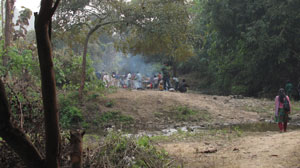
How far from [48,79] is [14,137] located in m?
0.46

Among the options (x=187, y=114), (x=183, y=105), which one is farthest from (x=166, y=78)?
(x=187, y=114)

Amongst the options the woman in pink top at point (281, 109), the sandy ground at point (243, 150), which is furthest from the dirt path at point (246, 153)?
the woman in pink top at point (281, 109)

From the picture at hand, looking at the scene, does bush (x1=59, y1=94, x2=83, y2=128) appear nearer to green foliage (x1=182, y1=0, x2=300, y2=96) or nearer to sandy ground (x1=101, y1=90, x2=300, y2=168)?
sandy ground (x1=101, y1=90, x2=300, y2=168)

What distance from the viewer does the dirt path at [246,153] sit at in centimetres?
562

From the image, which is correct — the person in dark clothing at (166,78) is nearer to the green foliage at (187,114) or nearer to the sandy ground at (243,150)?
the green foliage at (187,114)

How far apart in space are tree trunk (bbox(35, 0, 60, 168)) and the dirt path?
143 inches

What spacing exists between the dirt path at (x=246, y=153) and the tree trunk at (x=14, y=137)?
12.1 feet

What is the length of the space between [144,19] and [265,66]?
10654mm

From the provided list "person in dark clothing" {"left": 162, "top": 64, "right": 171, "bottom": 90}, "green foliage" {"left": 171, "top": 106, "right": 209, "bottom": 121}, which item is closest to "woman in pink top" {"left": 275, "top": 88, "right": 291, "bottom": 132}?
"green foliage" {"left": 171, "top": 106, "right": 209, "bottom": 121}

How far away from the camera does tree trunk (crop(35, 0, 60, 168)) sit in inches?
88.9

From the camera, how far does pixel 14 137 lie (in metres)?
→ 2.28

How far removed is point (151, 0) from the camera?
584 inches

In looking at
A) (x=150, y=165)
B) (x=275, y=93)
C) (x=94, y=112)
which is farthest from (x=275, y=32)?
(x=150, y=165)

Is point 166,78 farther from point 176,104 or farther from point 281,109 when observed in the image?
point 281,109
